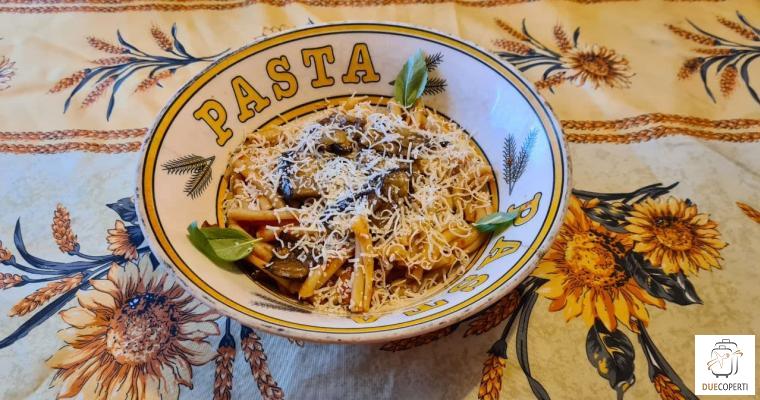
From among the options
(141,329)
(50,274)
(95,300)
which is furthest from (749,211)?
(50,274)

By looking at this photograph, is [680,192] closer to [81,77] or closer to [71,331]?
[71,331]

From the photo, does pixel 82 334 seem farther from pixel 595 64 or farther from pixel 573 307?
pixel 595 64

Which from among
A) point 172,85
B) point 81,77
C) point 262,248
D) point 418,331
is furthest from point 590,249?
point 81,77

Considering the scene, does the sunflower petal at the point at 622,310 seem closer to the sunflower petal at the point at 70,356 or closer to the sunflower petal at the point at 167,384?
the sunflower petal at the point at 167,384

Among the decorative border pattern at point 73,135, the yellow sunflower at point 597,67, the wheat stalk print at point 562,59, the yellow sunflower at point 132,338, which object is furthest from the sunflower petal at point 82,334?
the yellow sunflower at point 597,67

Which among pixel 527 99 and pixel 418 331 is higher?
pixel 527 99

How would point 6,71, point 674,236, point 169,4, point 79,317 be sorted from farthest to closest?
point 169,4, point 6,71, point 674,236, point 79,317
